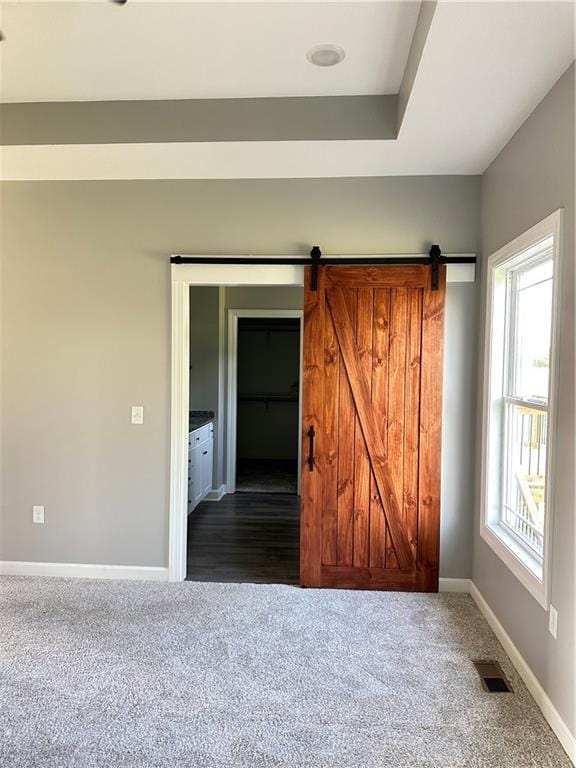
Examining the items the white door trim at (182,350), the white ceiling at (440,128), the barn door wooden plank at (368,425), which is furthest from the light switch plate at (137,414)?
the white ceiling at (440,128)

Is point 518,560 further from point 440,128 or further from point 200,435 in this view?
point 200,435

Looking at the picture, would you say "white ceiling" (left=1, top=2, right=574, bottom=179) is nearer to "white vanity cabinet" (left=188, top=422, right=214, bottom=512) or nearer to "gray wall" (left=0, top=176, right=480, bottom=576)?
"gray wall" (left=0, top=176, right=480, bottom=576)

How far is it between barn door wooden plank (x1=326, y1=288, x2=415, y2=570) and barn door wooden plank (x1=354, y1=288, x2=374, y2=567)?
0.11ft

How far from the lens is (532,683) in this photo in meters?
2.04

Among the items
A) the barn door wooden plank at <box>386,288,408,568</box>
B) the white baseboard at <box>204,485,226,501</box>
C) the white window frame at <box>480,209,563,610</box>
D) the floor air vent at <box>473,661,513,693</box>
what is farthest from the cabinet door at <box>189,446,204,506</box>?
the floor air vent at <box>473,661,513,693</box>

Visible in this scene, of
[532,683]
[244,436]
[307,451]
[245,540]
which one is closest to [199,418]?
[245,540]

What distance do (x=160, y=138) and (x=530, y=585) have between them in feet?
9.72

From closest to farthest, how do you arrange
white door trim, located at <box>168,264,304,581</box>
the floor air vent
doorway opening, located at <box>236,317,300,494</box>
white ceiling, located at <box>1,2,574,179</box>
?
1. white ceiling, located at <box>1,2,574,179</box>
2. the floor air vent
3. white door trim, located at <box>168,264,304,581</box>
4. doorway opening, located at <box>236,317,300,494</box>

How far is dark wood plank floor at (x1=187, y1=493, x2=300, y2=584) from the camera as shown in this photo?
325 centimetres

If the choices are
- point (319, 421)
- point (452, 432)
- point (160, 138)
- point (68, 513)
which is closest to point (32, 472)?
point (68, 513)

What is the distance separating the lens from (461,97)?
2.06 m

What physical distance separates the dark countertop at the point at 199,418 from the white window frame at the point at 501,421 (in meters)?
2.62

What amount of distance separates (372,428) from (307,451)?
45cm

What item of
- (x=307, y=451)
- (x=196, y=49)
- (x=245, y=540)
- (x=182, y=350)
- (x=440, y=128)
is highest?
(x=196, y=49)
